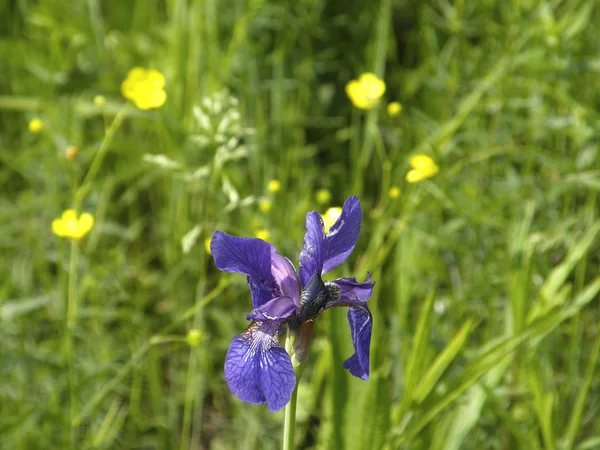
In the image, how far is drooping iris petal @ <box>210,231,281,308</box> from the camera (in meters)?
1.05

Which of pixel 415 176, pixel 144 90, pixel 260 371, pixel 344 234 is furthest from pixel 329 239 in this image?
pixel 144 90

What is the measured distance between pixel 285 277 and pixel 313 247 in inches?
2.6

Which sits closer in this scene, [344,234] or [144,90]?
[344,234]

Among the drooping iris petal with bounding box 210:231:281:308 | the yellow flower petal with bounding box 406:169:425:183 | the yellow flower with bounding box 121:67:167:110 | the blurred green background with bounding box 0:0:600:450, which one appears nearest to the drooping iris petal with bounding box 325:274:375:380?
the drooping iris petal with bounding box 210:231:281:308

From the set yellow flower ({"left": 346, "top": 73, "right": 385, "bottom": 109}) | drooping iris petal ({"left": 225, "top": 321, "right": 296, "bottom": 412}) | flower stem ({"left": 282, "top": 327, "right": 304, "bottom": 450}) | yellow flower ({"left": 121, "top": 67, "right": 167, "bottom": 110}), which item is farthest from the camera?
yellow flower ({"left": 346, "top": 73, "right": 385, "bottom": 109})

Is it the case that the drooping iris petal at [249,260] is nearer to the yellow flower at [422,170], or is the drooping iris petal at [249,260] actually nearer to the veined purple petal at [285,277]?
the veined purple petal at [285,277]

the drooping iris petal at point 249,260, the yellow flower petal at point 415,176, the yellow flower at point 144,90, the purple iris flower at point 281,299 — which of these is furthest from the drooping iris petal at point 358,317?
the yellow flower at point 144,90

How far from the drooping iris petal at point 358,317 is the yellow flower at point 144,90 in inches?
39.0

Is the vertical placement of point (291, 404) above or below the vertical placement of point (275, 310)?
below

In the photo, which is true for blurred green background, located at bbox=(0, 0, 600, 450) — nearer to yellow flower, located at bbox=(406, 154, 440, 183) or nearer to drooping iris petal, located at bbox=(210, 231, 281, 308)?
yellow flower, located at bbox=(406, 154, 440, 183)

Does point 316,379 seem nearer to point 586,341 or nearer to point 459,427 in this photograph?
point 459,427

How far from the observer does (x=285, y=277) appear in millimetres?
1121

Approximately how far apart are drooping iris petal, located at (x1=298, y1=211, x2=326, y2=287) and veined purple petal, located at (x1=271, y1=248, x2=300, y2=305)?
19 mm

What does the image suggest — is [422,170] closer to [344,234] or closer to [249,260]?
[344,234]
